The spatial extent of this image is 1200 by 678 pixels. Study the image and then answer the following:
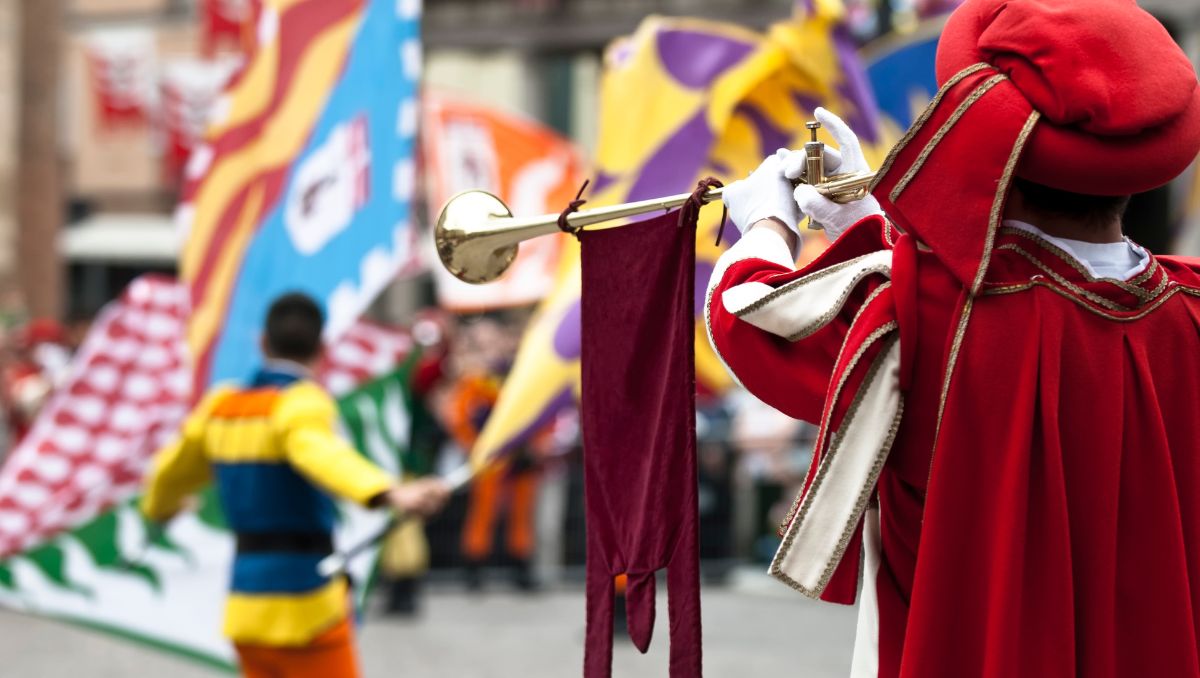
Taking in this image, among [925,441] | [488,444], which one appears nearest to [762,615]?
[488,444]

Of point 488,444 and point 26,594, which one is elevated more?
point 488,444

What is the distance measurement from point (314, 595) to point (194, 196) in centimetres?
230

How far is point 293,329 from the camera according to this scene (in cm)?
518

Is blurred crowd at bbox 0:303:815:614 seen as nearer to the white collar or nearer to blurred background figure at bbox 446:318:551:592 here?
blurred background figure at bbox 446:318:551:592

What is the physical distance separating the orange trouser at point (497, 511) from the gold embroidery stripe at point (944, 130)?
9.78 metres

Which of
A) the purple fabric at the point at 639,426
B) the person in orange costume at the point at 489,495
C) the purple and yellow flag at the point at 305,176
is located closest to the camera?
the purple fabric at the point at 639,426

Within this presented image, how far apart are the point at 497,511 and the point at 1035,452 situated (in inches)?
402

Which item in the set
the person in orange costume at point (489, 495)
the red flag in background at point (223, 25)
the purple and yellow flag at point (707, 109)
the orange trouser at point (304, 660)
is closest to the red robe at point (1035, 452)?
the orange trouser at point (304, 660)

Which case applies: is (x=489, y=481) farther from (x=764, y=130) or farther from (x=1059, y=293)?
(x=1059, y=293)

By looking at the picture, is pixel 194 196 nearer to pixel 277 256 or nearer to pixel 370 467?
pixel 277 256

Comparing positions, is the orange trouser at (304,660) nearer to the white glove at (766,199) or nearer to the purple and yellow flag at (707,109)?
the purple and yellow flag at (707,109)

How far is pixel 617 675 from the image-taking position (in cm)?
821

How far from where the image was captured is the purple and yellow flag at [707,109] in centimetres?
641

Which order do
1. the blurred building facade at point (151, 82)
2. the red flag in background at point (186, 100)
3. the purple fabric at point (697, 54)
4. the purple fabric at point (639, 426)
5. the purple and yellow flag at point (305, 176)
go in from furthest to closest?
1. the blurred building facade at point (151, 82)
2. the red flag in background at point (186, 100)
3. the purple fabric at point (697, 54)
4. the purple and yellow flag at point (305, 176)
5. the purple fabric at point (639, 426)
